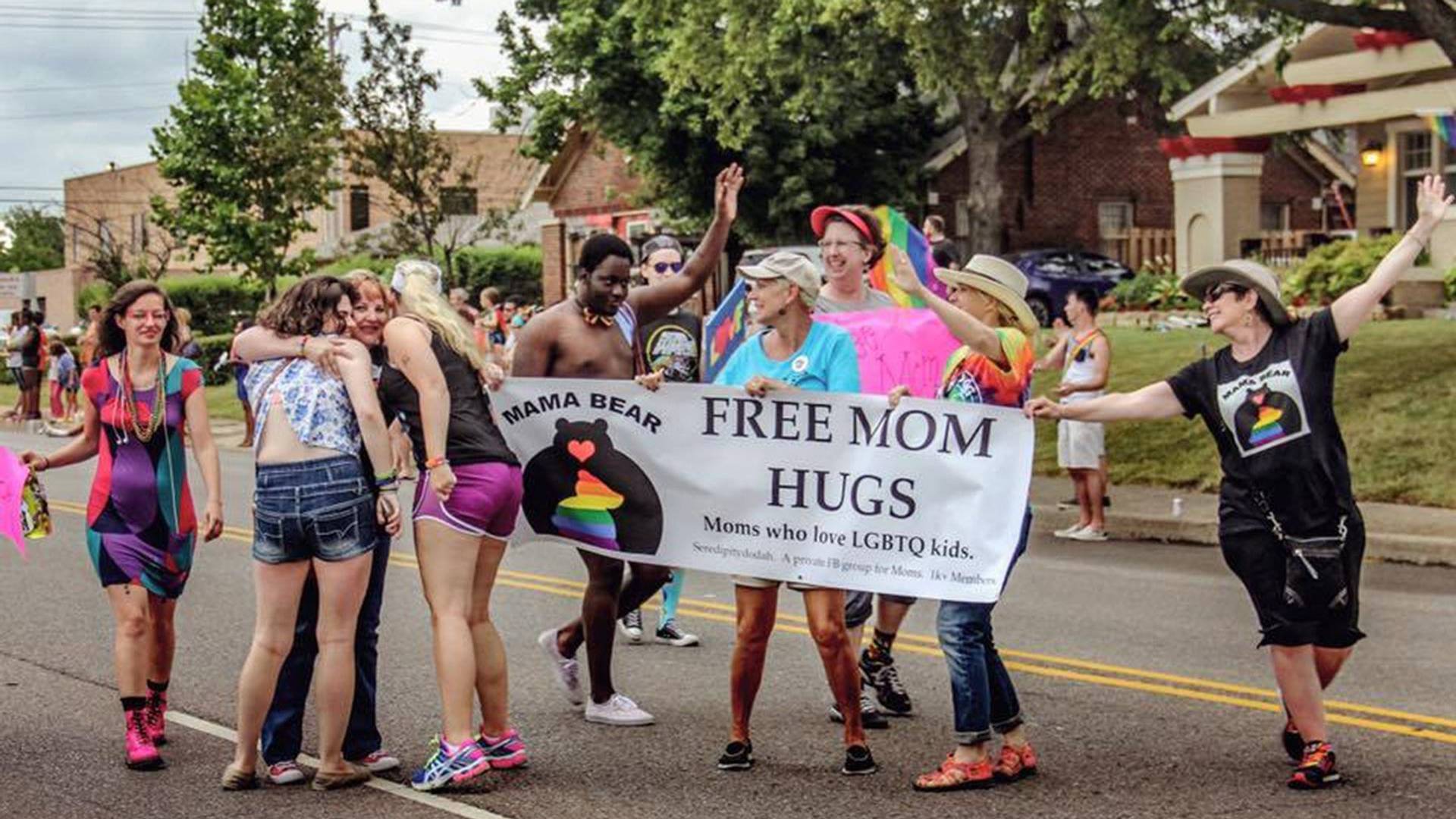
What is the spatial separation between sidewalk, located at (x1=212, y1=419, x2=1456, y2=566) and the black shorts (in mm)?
6167

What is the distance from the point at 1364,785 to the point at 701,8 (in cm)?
1603

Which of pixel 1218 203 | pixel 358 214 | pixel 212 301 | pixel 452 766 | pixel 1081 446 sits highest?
pixel 358 214

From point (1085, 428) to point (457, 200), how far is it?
26.3 m

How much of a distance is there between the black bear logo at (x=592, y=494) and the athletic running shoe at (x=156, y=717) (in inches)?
65.2

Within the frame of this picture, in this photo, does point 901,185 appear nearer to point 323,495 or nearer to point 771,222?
point 771,222

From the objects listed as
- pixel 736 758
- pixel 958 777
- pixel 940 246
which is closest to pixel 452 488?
pixel 736 758

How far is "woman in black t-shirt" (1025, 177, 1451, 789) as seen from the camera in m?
6.51

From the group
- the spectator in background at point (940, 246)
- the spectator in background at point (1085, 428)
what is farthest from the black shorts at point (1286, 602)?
the spectator in background at point (940, 246)

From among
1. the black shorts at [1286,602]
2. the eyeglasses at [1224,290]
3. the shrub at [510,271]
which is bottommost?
the black shorts at [1286,602]

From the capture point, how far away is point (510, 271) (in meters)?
57.8

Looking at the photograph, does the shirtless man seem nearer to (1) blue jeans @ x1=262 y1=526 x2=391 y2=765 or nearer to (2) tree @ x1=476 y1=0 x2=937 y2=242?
(1) blue jeans @ x1=262 y1=526 x2=391 y2=765

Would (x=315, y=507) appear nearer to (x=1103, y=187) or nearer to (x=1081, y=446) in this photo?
(x=1081, y=446)

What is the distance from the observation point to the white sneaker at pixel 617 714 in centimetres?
788

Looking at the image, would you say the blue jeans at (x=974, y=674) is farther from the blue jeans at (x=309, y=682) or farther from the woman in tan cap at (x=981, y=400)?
the blue jeans at (x=309, y=682)
